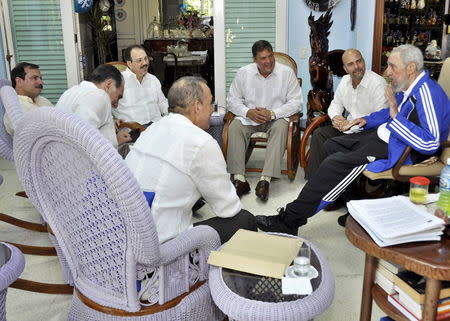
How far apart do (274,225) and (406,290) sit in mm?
1211

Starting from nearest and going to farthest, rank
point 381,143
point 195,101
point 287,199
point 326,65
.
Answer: point 195,101
point 381,143
point 287,199
point 326,65

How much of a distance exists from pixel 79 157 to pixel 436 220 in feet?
3.69

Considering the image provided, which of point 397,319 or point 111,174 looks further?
point 397,319

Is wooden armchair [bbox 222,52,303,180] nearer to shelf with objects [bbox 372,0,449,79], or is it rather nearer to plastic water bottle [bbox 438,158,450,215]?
plastic water bottle [bbox 438,158,450,215]

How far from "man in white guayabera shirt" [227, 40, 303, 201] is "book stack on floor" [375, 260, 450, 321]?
185 cm

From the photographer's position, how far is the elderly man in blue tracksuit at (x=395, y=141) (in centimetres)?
253

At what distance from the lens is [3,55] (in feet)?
16.8

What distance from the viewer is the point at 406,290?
59.6 inches

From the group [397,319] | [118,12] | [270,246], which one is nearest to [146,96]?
[270,246]

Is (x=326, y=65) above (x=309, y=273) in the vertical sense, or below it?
above

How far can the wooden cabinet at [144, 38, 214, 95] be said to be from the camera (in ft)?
26.6

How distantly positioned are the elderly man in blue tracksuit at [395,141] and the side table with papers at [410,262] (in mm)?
924

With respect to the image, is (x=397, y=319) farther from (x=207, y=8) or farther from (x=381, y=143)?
(x=207, y=8)

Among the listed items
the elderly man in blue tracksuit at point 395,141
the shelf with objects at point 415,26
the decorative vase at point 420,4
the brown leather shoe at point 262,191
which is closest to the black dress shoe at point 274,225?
the elderly man in blue tracksuit at point 395,141
